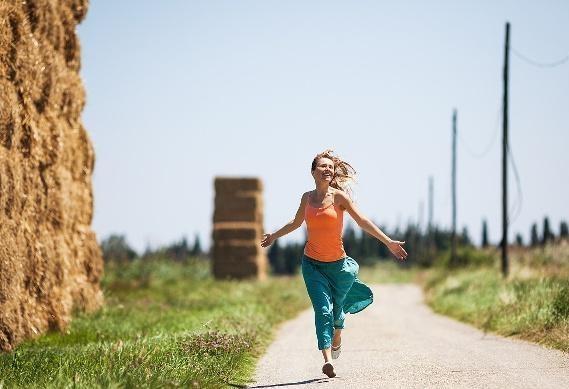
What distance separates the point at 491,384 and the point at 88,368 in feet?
12.1

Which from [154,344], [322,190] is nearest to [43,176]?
[154,344]

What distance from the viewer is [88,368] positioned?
8.05 meters

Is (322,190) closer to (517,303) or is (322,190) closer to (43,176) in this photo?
(43,176)

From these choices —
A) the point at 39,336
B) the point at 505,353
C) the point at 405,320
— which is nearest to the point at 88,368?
the point at 39,336

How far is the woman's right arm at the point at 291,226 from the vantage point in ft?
29.9

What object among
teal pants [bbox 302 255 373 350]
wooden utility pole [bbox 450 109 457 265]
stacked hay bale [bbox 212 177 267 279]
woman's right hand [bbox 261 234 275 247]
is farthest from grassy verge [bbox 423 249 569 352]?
wooden utility pole [bbox 450 109 457 265]

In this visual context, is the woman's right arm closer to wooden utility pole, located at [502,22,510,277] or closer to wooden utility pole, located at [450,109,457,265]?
wooden utility pole, located at [502,22,510,277]

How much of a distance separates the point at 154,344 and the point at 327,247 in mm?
2423

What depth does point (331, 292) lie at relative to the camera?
9.27 meters

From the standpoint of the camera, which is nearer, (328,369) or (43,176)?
(328,369)

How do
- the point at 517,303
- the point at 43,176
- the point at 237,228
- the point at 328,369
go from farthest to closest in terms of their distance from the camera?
the point at 237,228, the point at 517,303, the point at 43,176, the point at 328,369

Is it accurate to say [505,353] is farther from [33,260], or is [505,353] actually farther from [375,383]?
[33,260]

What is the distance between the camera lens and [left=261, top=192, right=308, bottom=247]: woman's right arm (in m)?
9.10

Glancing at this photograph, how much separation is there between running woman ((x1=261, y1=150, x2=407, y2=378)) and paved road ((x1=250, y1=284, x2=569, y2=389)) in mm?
532
